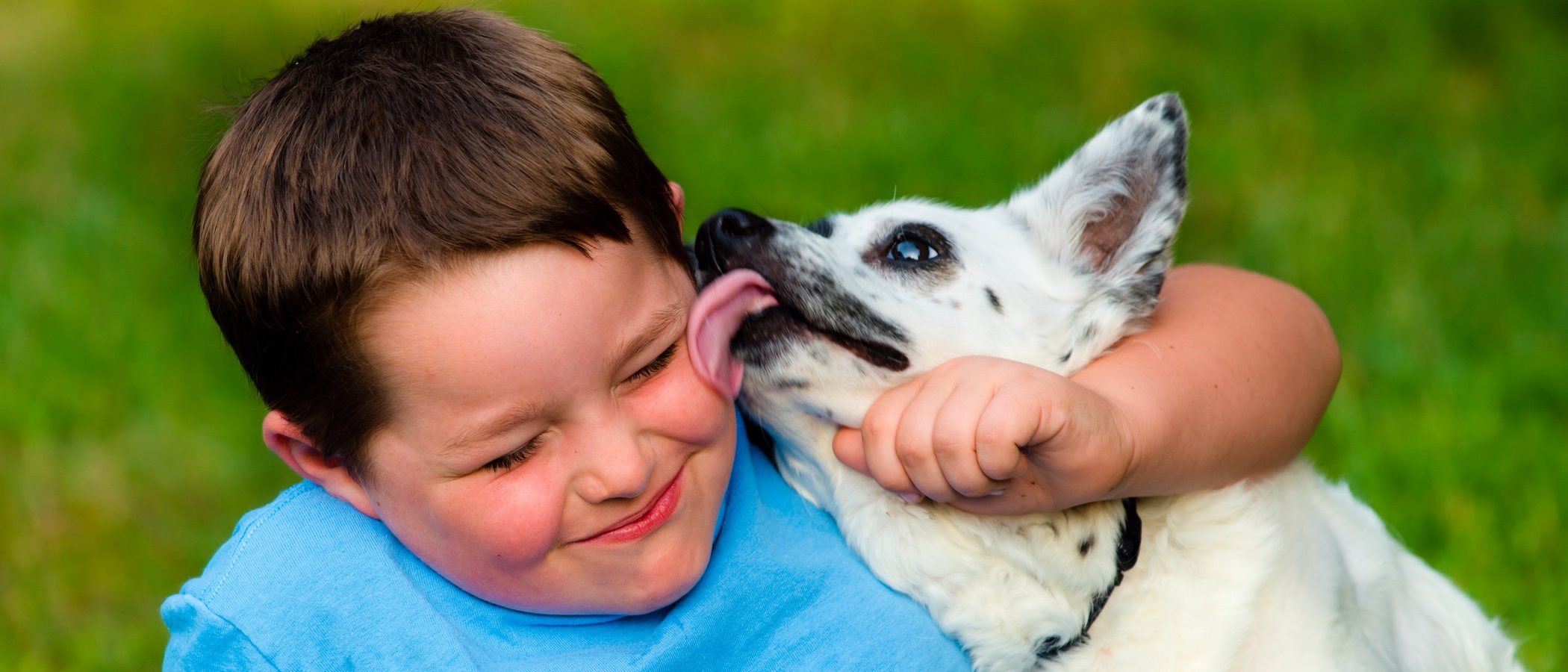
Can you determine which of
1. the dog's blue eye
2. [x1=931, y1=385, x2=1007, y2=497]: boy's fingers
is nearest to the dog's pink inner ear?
the dog's blue eye

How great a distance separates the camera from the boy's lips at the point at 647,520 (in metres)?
2.29

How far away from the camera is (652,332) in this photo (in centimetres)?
226

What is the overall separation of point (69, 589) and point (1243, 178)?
16.3 ft

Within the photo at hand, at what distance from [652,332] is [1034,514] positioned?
0.75 m

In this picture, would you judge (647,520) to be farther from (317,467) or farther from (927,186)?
(927,186)

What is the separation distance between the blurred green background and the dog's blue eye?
4.42ft

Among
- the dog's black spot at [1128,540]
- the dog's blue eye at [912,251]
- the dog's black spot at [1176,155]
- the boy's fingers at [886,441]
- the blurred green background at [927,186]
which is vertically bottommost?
the blurred green background at [927,186]

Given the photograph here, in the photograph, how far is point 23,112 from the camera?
295 inches

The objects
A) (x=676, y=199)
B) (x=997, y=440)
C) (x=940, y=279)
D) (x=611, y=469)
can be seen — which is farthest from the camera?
(x=940, y=279)

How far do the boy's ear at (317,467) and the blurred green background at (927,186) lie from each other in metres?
0.71

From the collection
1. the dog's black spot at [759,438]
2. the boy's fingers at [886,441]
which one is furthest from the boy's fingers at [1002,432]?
the dog's black spot at [759,438]

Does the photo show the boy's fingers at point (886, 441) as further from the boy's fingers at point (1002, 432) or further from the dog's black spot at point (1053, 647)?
the dog's black spot at point (1053, 647)

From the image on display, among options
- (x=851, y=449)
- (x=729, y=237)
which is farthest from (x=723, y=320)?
(x=851, y=449)

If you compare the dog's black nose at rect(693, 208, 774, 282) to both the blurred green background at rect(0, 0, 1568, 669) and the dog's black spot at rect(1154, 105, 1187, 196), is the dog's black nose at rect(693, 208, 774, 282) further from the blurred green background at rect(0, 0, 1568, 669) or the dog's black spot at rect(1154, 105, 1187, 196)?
the blurred green background at rect(0, 0, 1568, 669)
